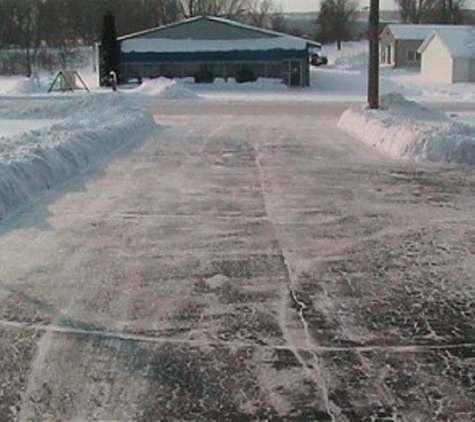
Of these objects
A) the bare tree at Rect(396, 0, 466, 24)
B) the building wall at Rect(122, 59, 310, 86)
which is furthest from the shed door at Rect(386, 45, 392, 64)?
the bare tree at Rect(396, 0, 466, 24)

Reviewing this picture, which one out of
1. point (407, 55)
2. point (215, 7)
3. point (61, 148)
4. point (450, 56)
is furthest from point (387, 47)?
point (61, 148)

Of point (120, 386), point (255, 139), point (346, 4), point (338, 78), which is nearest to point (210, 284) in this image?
point (120, 386)

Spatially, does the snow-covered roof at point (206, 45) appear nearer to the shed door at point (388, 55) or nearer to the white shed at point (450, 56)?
the white shed at point (450, 56)

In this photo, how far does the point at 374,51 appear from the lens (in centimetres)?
2711

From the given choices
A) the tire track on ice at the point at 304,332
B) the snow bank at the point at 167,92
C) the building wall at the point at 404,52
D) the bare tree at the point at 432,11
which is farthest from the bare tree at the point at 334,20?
the tire track on ice at the point at 304,332

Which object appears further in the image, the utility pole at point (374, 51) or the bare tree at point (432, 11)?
the bare tree at point (432, 11)

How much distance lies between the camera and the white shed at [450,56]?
60812mm

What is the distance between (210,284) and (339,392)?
2.53 meters

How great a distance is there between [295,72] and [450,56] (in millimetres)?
13373

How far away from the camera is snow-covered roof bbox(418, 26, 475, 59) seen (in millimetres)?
61062

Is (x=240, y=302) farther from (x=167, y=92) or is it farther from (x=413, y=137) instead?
(x=167, y=92)

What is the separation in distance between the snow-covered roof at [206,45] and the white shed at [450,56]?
12.7 m

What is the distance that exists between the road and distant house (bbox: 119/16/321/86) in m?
42.6

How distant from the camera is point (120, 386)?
5.22 metres
